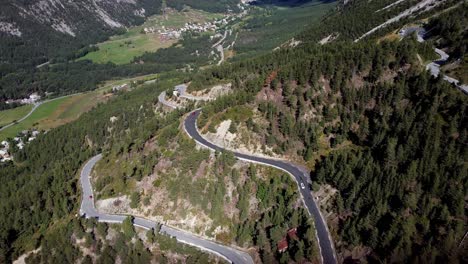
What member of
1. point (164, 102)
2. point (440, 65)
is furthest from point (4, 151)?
point (440, 65)

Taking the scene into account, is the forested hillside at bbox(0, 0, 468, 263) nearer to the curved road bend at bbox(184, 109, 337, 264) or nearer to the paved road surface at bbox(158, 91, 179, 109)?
the curved road bend at bbox(184, 109, 337, 264)

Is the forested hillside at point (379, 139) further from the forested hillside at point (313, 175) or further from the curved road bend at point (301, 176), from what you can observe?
the curved road bend at point (301, 176)

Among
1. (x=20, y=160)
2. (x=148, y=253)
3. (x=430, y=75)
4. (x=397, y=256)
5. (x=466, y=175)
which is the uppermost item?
(x=430, y=75)

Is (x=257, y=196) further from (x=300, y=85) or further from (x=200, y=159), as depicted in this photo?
(x=300, y=85)

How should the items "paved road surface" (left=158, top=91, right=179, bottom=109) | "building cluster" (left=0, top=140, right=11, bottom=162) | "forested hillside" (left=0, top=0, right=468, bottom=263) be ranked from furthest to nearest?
"building cluster" (left=0, top=140, right=11, bottom=162) < "paved road surface" (left=158, top=91, right=179, bottom=109) < "forested hillside" (left=0, top=0, right=468, bottom=263)

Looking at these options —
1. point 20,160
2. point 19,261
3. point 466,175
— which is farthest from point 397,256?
point 20,160

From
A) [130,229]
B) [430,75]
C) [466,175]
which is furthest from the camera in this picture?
[430,75]

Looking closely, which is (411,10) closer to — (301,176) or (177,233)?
(301,176)

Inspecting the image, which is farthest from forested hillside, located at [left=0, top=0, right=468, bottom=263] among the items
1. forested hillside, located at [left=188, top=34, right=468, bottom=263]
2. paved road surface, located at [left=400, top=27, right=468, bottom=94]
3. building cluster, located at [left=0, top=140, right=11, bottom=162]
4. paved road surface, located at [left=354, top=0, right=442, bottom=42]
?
paved road surface, located at [left=354, top=0, right=442, bottom=42]
